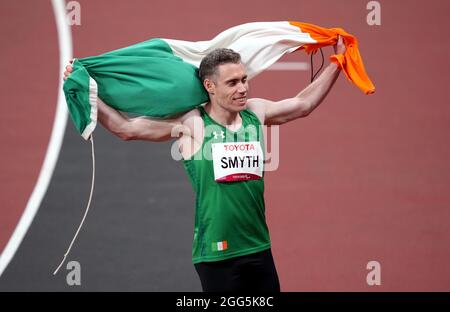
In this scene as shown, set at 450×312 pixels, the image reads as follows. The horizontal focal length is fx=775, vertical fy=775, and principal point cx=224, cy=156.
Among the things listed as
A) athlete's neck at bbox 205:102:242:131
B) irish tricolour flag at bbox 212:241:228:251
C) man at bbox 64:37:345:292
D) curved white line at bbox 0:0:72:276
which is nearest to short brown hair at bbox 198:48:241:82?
man at bbox 64:37:345:292

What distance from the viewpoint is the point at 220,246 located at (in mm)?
2537

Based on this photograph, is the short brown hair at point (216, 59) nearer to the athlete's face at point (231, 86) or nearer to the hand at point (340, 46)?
the athlete's face at point (231, 86)

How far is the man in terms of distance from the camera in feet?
8.32

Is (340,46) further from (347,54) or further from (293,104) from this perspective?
(293,104)

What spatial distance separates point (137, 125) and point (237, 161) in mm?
349

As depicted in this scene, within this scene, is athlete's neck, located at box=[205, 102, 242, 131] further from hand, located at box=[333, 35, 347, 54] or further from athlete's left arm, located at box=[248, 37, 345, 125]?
hand, located at box=[333, 35, 347, 54]

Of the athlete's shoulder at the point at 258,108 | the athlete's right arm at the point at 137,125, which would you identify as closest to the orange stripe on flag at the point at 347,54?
the athlete's shoulder at the point at 258,108

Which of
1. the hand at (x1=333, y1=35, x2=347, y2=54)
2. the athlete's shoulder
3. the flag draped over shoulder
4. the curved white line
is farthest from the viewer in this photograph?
the curved white line

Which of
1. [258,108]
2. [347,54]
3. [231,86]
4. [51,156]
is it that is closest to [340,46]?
[347,54]

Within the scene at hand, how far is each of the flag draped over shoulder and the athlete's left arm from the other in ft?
0.26

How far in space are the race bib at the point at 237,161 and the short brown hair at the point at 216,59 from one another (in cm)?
25

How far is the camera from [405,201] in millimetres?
3941

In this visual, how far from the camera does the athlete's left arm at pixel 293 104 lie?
270 cm

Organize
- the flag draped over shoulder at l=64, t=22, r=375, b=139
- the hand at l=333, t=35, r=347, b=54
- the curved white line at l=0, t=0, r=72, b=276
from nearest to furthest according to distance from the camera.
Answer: the flag draped over shoulder at l=64, t=22, r=375, b=139
the hand at l=333, t=35, r=347, b=54
the curved white line at l=0, t=0, r=72, b=276
